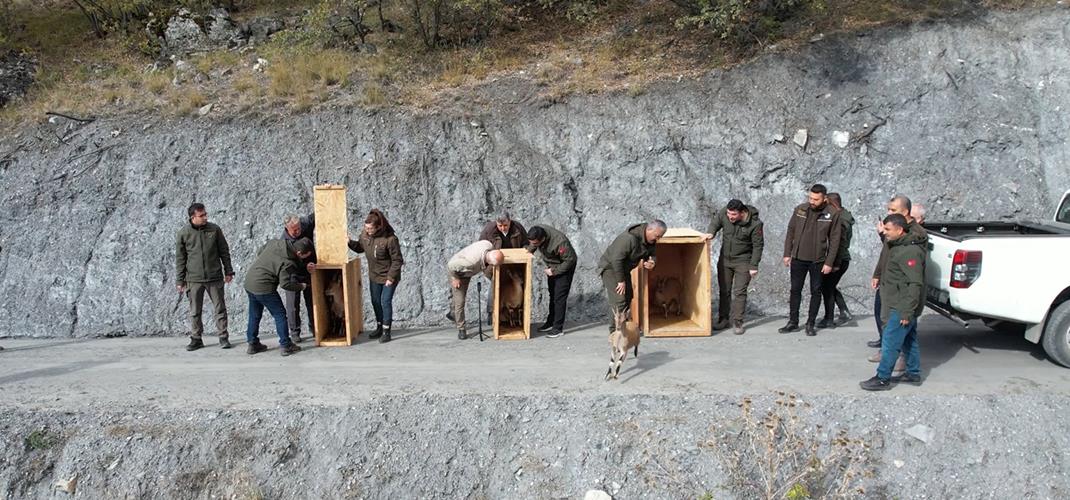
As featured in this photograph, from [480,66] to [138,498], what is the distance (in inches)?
477

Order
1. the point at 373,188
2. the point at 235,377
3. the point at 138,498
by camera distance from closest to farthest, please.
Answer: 1. the point at 138,498
2. the point at 235,377
3. the point at 373,188

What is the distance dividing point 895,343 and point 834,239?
2183mm

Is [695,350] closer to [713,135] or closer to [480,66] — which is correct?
[713,135]

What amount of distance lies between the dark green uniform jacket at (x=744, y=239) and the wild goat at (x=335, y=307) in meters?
5.22

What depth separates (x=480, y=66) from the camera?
16.3 metres

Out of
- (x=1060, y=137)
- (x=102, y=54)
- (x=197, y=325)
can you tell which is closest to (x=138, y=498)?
(x=197, y=325)

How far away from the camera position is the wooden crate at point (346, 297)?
9.36 m

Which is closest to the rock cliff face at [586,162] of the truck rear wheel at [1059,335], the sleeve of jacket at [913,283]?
the truck rear wheel at [1059,335]

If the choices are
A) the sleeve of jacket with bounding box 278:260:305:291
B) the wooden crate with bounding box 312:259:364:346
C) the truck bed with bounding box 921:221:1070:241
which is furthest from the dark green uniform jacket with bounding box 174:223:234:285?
the truck bed with bounding box 921:221:1070:241

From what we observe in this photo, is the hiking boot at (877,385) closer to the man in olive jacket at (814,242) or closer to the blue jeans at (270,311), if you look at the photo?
the man in olive jacket at (814,242)

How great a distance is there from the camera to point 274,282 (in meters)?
8.83

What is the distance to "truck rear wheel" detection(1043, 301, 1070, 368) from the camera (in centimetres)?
750

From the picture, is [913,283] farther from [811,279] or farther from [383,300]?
[383,300]

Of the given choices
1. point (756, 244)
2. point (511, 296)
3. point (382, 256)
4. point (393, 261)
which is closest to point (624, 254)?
point (756, 244)
